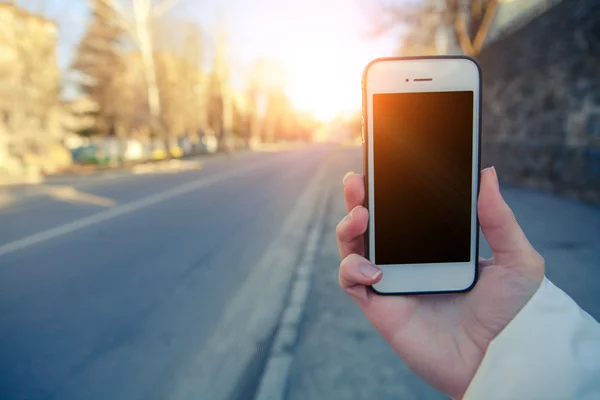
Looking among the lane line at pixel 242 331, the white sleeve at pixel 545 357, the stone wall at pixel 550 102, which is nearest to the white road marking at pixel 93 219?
the lane line at pixel 242 331

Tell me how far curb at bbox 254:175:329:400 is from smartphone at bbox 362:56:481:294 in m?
1.54

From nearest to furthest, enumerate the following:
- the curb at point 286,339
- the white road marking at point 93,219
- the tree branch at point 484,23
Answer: the curb at point 286,339
the white road marking at point 93,219
the tree branch at point 484,23

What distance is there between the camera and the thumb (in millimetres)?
1638

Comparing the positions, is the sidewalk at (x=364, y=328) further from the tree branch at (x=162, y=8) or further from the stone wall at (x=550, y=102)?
the tree branch at (x=162, y=8)

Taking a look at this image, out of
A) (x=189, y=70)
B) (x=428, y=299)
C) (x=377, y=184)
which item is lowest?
(x=428, y=299)

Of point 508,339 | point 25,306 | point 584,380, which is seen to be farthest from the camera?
point 25,306

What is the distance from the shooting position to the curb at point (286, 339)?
3165mm

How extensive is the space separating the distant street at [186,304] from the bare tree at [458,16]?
7881 mm

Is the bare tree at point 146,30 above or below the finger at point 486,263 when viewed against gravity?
above

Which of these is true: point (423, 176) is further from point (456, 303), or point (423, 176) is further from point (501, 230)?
point (456, 303)

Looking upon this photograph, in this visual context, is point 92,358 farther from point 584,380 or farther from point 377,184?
point 584,380

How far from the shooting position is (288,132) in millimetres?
131125

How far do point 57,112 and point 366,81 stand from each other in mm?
25940

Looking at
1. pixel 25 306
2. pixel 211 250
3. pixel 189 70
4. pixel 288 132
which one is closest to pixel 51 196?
pixel 211 250
